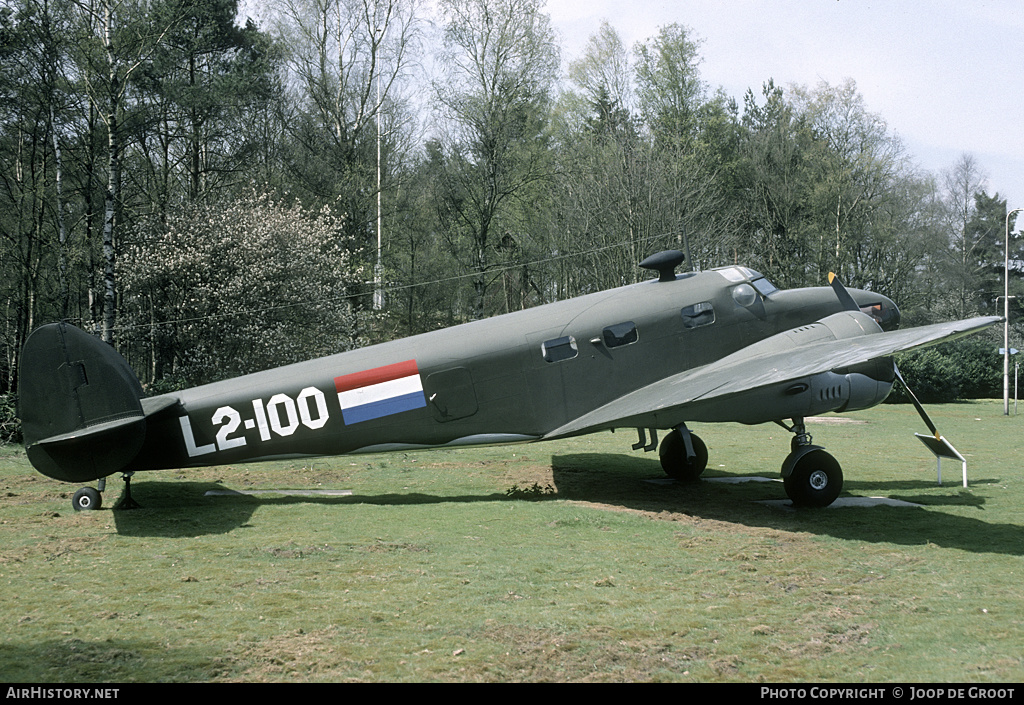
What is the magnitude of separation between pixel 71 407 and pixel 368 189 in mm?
33880

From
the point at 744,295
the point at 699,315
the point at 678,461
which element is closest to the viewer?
the point at 699,315

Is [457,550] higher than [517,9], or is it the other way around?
[517,9]

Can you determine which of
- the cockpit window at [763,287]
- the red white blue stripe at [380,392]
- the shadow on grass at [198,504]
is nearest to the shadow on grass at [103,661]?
the shadow on grass at [198,504]

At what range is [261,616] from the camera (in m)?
6.54

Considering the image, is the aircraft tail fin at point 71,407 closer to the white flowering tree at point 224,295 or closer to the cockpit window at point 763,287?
the cockpit window at point 763,287

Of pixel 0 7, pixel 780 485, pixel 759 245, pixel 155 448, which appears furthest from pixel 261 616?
pixel 759 245

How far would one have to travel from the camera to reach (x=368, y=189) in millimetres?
42500

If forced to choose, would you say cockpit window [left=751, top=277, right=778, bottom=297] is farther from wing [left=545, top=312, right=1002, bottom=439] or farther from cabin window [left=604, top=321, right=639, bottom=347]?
cabin window [left=604, top=321, right=639, bottom=347]

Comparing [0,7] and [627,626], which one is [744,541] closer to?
[627,626]

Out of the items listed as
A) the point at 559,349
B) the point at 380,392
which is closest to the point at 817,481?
the point at 559,349

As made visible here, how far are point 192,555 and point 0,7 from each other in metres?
26.5

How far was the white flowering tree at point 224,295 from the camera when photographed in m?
27.4

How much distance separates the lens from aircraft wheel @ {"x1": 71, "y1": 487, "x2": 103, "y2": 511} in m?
11.1

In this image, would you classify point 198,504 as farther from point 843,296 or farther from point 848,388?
point 843,296
